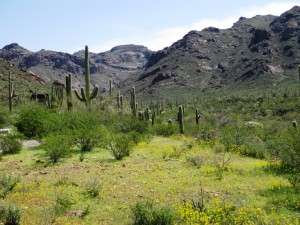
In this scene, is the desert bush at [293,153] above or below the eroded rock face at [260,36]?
below

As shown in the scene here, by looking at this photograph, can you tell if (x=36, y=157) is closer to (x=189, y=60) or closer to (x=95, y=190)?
(x=95, y=190)

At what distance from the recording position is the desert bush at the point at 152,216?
6969 mm

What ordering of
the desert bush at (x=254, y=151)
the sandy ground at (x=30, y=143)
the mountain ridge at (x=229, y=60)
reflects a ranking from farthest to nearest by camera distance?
the mountain ridge at (x=229, y=60), the sandy ground at (x=30, y=143), the desert bush at (x=254, y=151)

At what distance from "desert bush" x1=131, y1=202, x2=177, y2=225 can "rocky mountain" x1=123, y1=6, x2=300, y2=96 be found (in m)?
91.0

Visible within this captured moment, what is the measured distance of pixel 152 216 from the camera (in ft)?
23.4

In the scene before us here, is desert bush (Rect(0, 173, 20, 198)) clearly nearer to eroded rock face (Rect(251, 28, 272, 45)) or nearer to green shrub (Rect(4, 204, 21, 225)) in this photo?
green shrub (Rect(4, 204, 21, 225))

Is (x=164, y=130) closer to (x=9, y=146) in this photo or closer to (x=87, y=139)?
(x=87, y=139)

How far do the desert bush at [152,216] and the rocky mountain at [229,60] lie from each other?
91.0 metres

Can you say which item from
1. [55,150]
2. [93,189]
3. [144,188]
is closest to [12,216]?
[93,189]

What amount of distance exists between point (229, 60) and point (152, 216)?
418 feet

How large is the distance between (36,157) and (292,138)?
10.3 metres

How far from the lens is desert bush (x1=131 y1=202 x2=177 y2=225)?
6969mm

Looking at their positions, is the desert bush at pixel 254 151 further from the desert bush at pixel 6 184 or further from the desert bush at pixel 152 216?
the desert bush at pixel 6 184

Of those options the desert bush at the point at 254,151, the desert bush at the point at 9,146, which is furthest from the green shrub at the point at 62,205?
the desert bush at the point at 254,151
